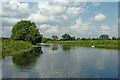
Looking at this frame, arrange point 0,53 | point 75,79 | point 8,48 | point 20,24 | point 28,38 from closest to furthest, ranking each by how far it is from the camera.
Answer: point 75,79 → point 0,53 → point 8,48 → point 28,38 → point 20,24

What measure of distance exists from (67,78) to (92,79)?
6.88ft

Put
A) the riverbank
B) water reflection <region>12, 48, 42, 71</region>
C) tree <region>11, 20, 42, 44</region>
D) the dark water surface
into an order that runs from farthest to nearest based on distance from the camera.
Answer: tree <region>11, 20, 42, 44</region> < the riverbank < water reflection <region>12, 48, 42, 71</region> < the dark water surface

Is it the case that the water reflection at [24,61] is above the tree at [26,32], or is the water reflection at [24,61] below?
below

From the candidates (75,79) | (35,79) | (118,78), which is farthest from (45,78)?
(118,78)

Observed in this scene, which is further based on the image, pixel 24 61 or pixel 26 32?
pixel 26 32

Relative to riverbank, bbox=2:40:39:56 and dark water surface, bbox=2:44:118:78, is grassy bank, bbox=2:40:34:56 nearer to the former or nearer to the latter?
riverbank, bbox=2:40:39:56

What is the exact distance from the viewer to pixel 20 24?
56.1m

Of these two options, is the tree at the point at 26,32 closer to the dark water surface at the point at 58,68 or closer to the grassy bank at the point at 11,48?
the grassy bank at the point at 11,48

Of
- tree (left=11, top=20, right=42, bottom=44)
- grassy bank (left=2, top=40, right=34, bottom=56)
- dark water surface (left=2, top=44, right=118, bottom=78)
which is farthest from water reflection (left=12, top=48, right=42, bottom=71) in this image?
tree (left=11, top=20, right=42, bottom=44)

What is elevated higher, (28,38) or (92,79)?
(28,38)

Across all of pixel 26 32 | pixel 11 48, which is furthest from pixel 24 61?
pixel 26 32

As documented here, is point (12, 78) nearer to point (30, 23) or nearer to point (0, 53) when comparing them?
point (0, 53)

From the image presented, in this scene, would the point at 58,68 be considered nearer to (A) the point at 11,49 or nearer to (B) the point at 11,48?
(A) the point at 11,49

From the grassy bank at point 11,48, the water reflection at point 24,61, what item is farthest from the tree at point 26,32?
the water reflection at point 24,61
